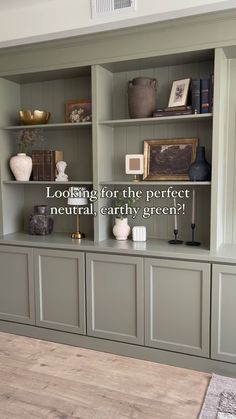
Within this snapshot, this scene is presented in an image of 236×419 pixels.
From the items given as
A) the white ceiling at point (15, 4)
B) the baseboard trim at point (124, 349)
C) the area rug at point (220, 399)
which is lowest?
the area rug at point (220, 399)

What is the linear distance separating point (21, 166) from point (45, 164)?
21 cm

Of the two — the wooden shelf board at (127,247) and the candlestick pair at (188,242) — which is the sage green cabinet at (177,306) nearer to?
the wooden shelf board at (127,247)

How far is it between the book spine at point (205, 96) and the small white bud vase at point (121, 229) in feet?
3.53

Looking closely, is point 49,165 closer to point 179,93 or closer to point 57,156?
point 57,156

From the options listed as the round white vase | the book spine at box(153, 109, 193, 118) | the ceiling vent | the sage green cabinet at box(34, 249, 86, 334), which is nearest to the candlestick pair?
the sage green cabinet at box(34, 249, 86, 334)

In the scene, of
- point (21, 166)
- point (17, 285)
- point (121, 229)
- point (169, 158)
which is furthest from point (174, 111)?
point (17, 285)

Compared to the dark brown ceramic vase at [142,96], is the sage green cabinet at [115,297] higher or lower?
lower

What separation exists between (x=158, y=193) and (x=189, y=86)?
35.0 inches

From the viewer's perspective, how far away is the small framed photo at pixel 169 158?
305cm

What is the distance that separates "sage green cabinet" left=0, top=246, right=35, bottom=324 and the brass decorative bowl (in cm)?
112

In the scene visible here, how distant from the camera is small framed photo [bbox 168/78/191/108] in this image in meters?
2.87

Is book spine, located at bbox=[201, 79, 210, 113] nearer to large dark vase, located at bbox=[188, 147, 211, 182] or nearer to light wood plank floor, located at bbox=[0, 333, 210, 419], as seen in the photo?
large dark vase, located at bbox=[188, 147, 211, 182]

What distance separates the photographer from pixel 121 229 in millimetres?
3164

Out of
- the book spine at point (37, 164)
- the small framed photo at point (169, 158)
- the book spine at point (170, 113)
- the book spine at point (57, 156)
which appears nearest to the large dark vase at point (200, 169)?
the small framed photo at point (169, 158)
